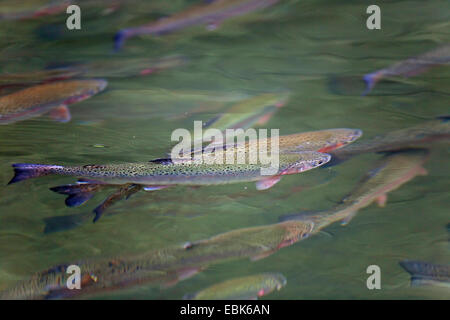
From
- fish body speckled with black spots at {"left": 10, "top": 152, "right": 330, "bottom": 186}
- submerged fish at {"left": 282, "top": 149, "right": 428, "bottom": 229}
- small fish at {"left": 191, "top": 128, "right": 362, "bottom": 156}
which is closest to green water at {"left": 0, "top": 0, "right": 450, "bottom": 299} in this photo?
submerged fish at {"left": 282, "top": 149, "right": 428, "bottom": 229}

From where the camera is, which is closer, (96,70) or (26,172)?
(26,172)

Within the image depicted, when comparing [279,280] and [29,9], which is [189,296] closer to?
[279,280]

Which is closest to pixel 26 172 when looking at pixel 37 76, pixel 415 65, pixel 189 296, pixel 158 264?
pixel 158 264

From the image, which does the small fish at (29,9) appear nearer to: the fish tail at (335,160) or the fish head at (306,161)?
the fish head at (306,161)

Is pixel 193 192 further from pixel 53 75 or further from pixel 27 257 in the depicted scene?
pixel 53 75

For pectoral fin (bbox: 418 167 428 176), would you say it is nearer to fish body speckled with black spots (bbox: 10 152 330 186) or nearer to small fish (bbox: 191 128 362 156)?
small fish (bbox: 191 128 362 156)

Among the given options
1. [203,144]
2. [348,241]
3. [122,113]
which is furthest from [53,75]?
[348,241]
